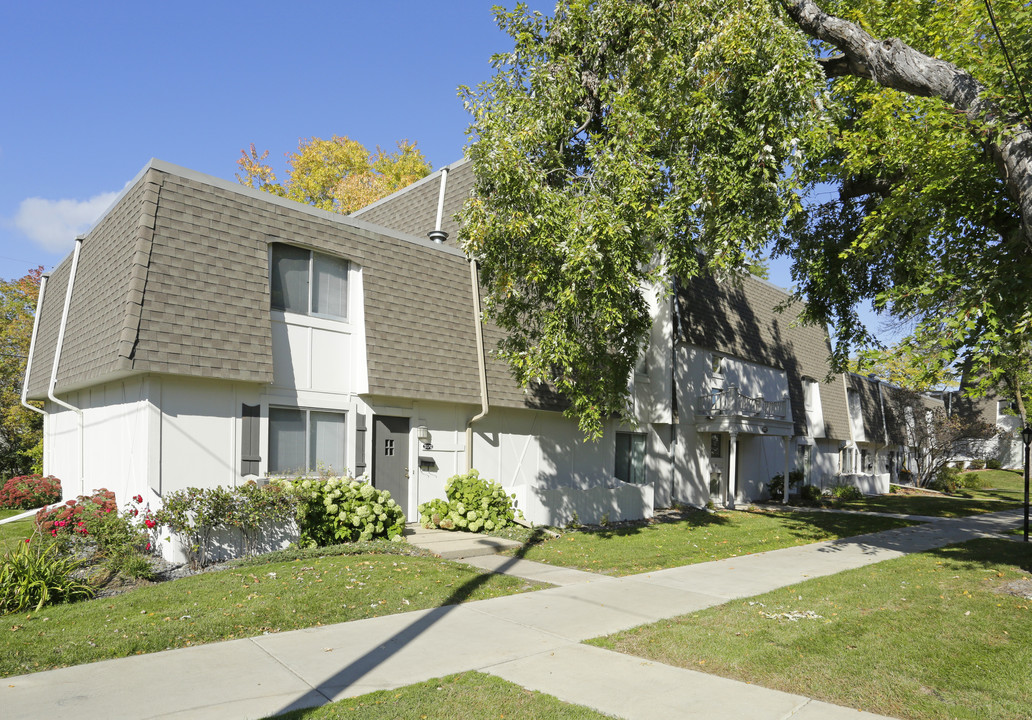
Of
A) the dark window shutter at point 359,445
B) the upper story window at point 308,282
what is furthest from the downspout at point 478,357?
the upper story window at point 308,282

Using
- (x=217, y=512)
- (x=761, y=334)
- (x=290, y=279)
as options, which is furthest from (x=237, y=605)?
(x=761, y=334)

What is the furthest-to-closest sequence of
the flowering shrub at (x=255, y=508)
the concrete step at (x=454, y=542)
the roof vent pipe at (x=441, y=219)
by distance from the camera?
1. the roof vent pipe at (x=441, y=219)
2. the concrete step at (x=454, y=542)
3. the flowering shrub at (x=255, y=508)

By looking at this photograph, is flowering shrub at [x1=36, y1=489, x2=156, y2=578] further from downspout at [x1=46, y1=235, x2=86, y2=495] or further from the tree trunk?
the tree trunk

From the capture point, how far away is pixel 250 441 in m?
10.8

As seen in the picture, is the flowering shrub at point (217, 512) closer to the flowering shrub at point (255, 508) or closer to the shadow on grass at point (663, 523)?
the flowering shrub at point (255, 508)

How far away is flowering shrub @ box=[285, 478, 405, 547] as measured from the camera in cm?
1079

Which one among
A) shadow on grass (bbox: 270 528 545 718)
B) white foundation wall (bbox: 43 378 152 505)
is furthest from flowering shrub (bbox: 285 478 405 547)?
shadow on grass (bbox: 270 528 545 718)

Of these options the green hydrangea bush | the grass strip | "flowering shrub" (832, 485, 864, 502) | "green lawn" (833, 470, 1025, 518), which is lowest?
"green lawn" (833, 470, 1025, 518)

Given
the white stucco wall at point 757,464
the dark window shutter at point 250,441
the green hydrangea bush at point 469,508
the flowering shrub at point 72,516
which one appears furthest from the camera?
the white stucco wall at point 757,464

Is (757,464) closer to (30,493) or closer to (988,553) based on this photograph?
(988,553)

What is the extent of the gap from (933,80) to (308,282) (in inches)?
401

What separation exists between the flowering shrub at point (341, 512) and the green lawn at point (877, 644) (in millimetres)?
5634

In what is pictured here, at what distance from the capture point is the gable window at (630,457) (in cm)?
1819

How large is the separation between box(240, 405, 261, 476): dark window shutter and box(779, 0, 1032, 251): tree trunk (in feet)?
35.9
